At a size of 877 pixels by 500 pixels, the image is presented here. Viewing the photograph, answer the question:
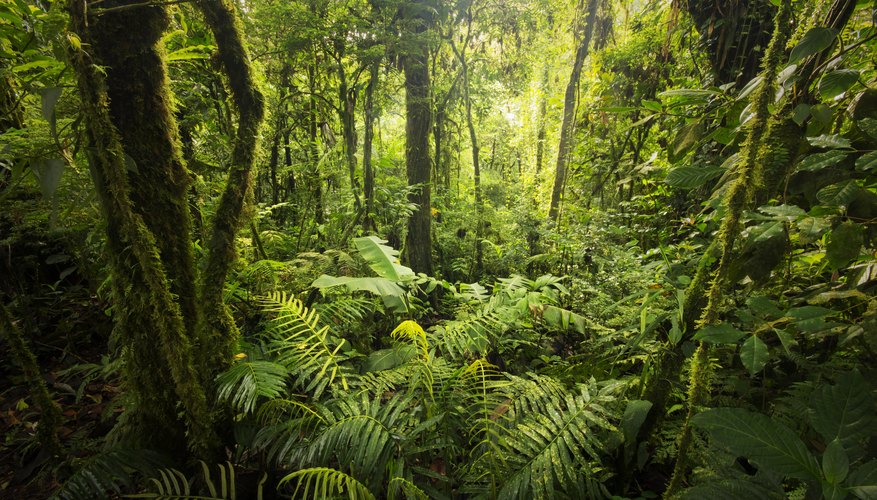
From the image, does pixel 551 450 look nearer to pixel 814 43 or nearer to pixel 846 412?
pixel 846 412

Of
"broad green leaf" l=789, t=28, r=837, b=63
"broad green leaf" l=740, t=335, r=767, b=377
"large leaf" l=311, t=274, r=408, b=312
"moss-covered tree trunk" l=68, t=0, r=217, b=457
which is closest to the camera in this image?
"broad green leaf" l=789, t=28, r=837, b=63

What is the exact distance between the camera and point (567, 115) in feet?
22.4

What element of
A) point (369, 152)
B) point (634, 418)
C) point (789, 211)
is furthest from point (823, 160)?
point (369, 152)

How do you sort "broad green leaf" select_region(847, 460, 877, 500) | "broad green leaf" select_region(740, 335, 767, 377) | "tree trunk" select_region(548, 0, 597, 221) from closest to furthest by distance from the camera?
"broad green leaf" select_region(847, 460, 877, 500)
"broad green leaf" select_region(740, 335, 767, 377)
"tree trunk" select_region(548, 0, 597, 221)

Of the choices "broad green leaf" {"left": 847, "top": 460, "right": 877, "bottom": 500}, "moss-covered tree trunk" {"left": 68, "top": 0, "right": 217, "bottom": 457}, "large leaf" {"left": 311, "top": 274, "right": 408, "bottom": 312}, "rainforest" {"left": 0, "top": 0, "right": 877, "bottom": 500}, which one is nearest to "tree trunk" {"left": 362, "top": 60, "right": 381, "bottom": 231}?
"rainforest" {"left": 0, "top": 0, "right": 877, "bottom": 500}

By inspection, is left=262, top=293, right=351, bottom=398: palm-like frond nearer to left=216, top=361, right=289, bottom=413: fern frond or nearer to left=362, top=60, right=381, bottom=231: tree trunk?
left=216, top=361, right=289, bottom=413: fern frond

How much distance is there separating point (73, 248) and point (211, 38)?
2.25 meters

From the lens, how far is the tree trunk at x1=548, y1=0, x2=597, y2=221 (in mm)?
5652

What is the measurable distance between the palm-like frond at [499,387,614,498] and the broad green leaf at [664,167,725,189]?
1151 mm

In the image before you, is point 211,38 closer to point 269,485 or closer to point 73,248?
point 73,248

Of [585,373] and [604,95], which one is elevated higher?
[604,95]

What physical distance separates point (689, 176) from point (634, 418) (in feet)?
3.89

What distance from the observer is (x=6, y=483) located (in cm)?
211

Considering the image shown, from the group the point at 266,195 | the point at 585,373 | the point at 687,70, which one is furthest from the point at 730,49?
the point at 266,195
